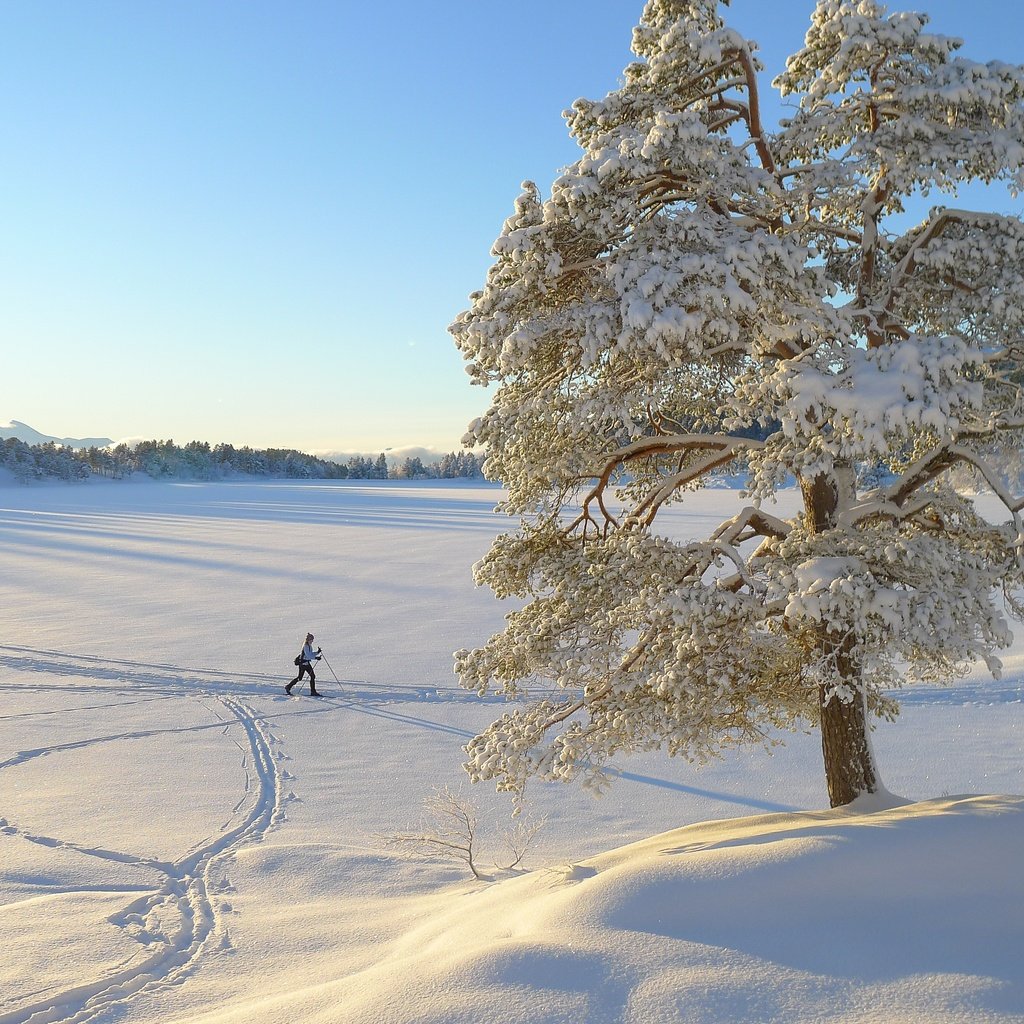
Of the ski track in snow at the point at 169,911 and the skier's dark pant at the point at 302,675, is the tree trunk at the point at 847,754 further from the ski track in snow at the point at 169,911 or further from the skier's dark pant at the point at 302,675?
the skier's dark pant at the point at 302,675

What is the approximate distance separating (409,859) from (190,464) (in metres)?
124

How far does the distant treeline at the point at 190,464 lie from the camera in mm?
104625

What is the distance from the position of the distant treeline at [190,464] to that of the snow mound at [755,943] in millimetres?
100055

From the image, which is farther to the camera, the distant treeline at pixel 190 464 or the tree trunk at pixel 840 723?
the distant treeline at pixel 190 464

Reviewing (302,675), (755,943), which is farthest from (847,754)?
(302,675)

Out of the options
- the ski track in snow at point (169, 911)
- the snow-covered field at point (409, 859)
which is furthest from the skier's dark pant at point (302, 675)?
the ski track in snow at point (169, 911)

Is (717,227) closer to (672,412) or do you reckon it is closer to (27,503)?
(672,412)

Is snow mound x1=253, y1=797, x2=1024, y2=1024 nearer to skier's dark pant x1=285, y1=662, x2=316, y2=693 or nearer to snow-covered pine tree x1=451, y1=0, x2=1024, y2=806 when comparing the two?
snow-covered pine tree x1=451, y1=0, x2=1024, y2=806

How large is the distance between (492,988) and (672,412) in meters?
6.14

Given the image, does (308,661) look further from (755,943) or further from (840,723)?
(755,943)

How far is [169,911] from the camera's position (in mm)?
8391

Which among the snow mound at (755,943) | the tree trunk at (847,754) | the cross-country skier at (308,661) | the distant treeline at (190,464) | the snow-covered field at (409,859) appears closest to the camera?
the snow mound at (755,943)

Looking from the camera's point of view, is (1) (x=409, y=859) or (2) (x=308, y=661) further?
(2) (x=308, y=661)

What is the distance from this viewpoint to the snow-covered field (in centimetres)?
466
